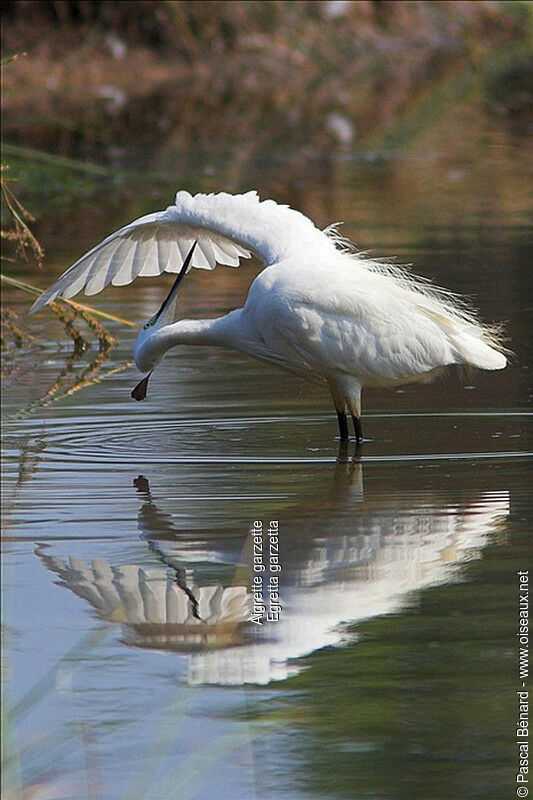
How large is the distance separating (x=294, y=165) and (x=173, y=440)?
35.4ft

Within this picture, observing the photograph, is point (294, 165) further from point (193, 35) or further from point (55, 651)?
point (55, 651)

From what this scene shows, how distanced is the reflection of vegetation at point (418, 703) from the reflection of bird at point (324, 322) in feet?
6.36

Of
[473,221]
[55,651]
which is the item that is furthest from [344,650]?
[473,221]

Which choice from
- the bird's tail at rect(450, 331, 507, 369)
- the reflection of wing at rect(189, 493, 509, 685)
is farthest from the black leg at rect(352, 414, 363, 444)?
the reflection of wing at rect(189, 493, 509, 685)

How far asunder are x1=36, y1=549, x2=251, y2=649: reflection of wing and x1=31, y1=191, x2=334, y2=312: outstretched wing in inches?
86.7

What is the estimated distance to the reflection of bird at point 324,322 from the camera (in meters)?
6.82

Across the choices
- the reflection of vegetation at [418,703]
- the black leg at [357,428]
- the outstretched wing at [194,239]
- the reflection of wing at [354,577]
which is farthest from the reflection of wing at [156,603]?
the outstretched wing at [194,239]

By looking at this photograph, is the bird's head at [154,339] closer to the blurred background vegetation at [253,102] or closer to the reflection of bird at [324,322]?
the reflection of bird at [324,322]

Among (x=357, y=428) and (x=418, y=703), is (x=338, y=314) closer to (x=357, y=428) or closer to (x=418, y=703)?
(x=357, y=428)

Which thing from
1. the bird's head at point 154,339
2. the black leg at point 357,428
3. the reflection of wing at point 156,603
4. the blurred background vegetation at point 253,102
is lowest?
the reflection of wing at point 156,603

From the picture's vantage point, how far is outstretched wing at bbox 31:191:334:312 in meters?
7.35

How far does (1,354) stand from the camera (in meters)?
9.48

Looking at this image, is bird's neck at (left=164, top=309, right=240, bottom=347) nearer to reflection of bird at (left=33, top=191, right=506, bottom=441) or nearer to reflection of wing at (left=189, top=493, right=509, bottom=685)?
reflection of bird at (left=33, top=191, right=506, bottom=441)

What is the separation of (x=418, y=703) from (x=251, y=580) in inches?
40.6
